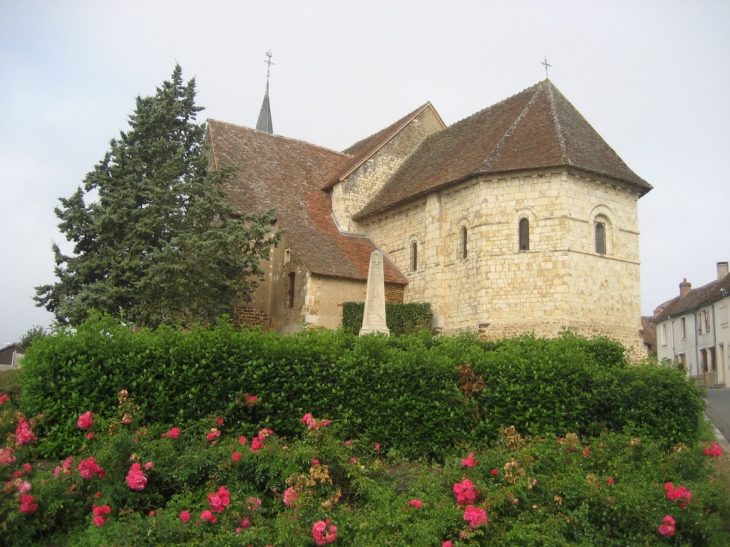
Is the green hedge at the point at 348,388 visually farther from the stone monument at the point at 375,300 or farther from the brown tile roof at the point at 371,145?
the brown tile roof at the point at 371,145

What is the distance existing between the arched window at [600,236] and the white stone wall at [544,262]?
5.0 inches

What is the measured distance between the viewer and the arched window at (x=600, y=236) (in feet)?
63.9

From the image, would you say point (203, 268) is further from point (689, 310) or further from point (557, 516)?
point (689, 310)

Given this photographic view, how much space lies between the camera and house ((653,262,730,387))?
34312mm

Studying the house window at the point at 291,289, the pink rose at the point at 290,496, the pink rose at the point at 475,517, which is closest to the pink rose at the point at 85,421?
the pink rose at the point at 290,496

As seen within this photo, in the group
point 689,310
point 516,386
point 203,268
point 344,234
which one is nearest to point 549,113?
point 344,234

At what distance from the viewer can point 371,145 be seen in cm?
2742

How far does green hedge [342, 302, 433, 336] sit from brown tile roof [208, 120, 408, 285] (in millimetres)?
1115

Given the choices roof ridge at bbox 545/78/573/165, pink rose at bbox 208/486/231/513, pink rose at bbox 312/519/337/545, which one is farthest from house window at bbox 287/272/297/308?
pink rose at bbox 312/519/337/545

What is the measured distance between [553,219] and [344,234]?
8133 mm

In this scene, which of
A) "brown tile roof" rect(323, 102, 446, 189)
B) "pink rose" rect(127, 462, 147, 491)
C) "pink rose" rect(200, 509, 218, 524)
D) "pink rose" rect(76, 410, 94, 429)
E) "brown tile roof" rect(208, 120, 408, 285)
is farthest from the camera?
"brown tile roof" rect(323, 102, 446, 189)

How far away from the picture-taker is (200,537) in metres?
6.30

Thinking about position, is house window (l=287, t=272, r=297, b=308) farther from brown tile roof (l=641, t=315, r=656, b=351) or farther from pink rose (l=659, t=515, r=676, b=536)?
brown tile roof (l=641, t=315, r=656, b=351)

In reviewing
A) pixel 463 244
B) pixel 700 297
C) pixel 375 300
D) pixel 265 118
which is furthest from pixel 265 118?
pixel 375 300
